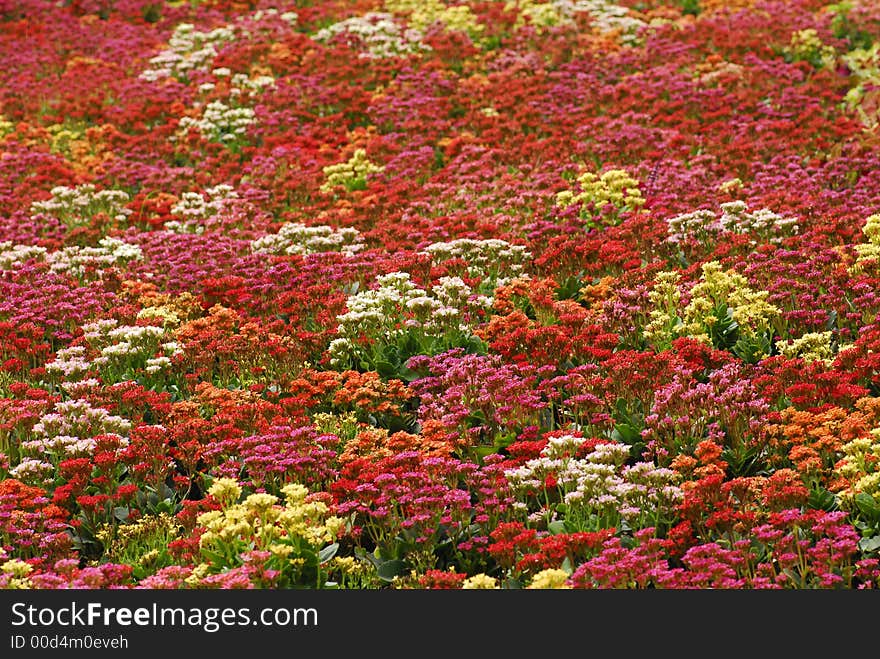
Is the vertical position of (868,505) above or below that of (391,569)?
above

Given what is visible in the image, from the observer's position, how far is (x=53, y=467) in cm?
1008

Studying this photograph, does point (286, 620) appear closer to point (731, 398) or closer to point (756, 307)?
point (731, 398)

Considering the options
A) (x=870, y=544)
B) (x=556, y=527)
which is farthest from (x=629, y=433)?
(x=870, y=544)

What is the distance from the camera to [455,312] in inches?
461

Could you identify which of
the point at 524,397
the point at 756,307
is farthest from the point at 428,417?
Answer: the point at 756,307

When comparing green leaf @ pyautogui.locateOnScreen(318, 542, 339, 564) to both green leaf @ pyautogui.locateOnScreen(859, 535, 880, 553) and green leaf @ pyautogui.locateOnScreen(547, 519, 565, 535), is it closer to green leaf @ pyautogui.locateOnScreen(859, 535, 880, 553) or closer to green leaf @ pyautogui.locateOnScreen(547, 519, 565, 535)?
green leaf @ pyautogui.locateOnScreen(547, 519, 565, 535)

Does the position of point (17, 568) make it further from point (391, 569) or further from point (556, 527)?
point (556, 527)

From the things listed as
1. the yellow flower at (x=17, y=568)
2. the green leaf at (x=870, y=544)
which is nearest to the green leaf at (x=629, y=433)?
the green leaf at (x=870, y=544)

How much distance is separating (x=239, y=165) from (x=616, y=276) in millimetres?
7159

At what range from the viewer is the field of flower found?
28.6ft

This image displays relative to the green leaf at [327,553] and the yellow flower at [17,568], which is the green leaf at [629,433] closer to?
the green leaf at [327,553]

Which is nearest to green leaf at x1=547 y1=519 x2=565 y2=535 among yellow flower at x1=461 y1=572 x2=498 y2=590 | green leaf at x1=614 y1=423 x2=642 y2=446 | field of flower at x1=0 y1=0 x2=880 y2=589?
field of flower at x1=0 y1=0 x2=880 y2=589

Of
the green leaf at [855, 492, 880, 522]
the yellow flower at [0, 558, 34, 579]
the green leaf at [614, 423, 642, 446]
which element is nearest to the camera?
the yellow flower at [0, 558, 34, 579]

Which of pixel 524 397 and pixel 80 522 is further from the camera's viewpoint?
pixel 524 397
